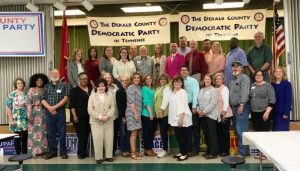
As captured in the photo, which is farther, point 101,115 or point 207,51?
point 207,51

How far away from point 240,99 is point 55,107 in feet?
10.9

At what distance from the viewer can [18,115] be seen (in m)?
7.46

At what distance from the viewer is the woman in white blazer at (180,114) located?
22.6 ft

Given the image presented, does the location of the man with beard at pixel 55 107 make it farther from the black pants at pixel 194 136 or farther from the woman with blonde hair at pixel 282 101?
the woman with blonde hair at pixel 282 101

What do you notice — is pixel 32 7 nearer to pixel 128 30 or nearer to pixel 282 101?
pixel 128 30

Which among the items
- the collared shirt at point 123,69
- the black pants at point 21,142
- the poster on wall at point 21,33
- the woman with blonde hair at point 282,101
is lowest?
the black pants at point 21,142

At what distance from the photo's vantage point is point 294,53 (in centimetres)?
763

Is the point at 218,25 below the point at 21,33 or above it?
above

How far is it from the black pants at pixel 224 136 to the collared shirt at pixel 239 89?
1.18 ft

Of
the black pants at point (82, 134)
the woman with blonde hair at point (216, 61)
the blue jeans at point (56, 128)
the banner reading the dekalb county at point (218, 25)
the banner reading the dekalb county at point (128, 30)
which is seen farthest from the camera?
the banner reading the dekalb county at point (128, 30)

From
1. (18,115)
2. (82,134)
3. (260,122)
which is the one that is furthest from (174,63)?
(18,115)

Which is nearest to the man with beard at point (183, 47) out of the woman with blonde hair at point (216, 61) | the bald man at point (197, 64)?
the bald man at point (197, 64)

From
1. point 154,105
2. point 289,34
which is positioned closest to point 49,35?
point 154,105

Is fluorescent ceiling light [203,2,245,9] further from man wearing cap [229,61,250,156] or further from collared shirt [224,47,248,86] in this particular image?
man wearing cap [229,61,250,156]
